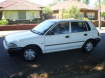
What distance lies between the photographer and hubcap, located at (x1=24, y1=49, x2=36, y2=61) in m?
8.59

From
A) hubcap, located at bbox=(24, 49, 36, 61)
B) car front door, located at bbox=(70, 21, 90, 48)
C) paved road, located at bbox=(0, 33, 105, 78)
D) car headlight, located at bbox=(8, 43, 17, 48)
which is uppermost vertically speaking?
car front door, located at bbox=(70, 21, 90, 48)

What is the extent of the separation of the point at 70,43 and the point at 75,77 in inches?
125

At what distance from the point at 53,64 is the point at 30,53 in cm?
106

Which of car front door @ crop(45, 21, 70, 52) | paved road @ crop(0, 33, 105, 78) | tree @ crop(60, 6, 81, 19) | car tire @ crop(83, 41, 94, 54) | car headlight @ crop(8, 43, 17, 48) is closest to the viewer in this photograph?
paved road @ crop(0, 33, 105, 78)

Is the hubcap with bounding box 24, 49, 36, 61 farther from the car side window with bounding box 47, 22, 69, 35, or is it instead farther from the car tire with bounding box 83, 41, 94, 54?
the car tire with bounding box 83, 41, 94, 54

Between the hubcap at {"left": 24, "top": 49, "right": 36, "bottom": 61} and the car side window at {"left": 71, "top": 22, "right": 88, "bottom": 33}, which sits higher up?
the car side window at {"left": 71, "top": 22, "right": 88, "bottom": 33}

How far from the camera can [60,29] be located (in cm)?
932

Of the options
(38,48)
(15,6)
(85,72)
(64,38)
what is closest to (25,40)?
(38,48)

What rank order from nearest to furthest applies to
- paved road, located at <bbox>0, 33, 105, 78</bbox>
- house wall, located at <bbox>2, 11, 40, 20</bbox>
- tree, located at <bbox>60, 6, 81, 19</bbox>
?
paved road, located at <bbox>0, 33, 105, 78</bbox>, tree, located at <bbox>60, 6, 81, 19</bbox>, house wall, located at <bbox>2, 11, 40, 20</bbox>

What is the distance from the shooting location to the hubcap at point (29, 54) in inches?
338

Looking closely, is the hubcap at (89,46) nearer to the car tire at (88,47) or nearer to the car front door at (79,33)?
the car tire at (88,47)

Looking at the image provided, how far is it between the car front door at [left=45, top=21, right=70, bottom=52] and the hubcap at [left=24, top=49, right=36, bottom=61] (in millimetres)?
590

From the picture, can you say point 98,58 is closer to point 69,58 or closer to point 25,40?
point 69,58

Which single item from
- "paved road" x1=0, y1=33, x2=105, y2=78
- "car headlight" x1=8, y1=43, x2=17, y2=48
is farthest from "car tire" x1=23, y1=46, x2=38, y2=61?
"car headlight" x1=8, y1=43, x2=17, y2=48
